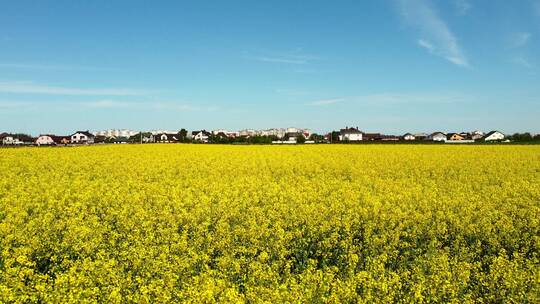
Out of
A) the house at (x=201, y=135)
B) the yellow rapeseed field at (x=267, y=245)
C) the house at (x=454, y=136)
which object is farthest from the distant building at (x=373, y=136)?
the yellow rapeseed field at (x=267, y=245)

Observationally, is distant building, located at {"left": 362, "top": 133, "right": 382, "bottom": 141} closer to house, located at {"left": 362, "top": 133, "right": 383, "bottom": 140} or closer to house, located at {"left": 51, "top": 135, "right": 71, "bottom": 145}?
house, located at {"left": 362, "top": 133, "right": 383, "bottom": 140}

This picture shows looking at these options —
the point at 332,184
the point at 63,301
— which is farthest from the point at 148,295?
the point at 332,184

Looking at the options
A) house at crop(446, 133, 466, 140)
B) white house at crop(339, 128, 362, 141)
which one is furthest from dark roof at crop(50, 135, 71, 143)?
house at crop(446, 133, 466, 140)

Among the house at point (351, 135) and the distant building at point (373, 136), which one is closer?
the house at point (351, 135)

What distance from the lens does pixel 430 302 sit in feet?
19.7

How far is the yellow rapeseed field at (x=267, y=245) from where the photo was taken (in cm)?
598

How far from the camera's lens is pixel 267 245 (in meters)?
8.77

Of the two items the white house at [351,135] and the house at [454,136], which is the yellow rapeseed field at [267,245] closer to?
the white house at [351,135]

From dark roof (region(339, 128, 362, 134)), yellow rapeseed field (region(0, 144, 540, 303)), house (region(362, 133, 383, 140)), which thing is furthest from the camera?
house (region(362, 133, 383, 140))

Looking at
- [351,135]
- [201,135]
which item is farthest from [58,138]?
[351,135]

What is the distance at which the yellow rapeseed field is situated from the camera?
5.98 metres

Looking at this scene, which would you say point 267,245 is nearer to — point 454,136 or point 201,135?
point 454,136

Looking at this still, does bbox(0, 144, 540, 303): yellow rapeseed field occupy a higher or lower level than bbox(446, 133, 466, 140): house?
lower

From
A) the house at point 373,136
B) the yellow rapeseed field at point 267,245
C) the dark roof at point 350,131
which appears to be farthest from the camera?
the house at point 373,136
